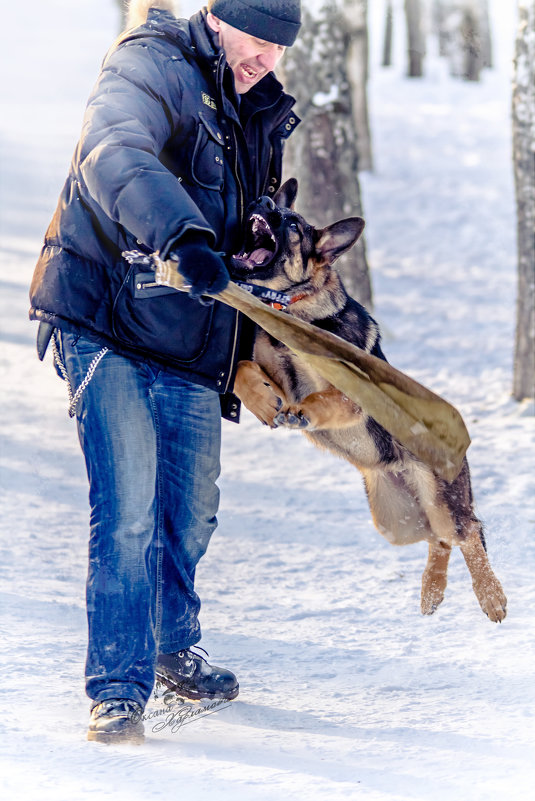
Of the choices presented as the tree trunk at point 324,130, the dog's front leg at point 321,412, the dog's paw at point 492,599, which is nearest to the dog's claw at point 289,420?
the dog's front leg at point 321,412

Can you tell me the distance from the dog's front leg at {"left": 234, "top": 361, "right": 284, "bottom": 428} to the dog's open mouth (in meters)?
0.40

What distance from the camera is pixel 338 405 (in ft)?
13.1

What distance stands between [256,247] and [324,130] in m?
5.37

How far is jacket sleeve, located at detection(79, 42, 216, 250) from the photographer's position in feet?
9.08

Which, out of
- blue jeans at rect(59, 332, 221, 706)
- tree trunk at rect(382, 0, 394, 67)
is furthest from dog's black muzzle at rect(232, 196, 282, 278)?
tree trunk at rect(382, 0, 394, 67)

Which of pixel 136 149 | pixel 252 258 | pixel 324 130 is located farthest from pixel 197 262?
pixel 324 130

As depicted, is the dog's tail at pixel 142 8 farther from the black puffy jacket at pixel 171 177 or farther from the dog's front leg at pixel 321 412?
the dog's front leg at pixel 321 412

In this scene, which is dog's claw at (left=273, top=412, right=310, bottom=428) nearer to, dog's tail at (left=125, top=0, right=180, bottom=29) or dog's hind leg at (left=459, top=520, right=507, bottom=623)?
dog's hind leg at (left=459, top=520, right=507, bottom=623)

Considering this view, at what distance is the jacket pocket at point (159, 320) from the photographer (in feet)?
10.5

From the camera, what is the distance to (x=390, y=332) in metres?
9.73

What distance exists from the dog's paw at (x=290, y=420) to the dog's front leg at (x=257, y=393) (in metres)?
0.03

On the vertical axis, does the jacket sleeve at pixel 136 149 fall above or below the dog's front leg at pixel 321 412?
above

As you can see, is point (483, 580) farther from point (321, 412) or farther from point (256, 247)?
point (256, 247)

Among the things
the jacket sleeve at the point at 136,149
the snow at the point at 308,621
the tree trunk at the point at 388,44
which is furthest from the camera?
the tree trunk at the point at 388,44
